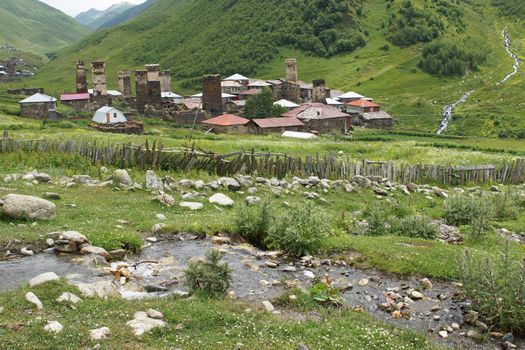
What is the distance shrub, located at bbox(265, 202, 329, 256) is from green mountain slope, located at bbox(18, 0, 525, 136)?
78481mm

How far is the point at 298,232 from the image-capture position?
14945mm

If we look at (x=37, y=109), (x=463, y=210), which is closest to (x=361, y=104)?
(x=37, y=109)

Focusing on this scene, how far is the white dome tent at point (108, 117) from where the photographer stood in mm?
60781

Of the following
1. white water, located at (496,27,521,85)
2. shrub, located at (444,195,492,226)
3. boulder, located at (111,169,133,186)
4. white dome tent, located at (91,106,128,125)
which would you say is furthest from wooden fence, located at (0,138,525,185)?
white water, located at (496,27,521,85)

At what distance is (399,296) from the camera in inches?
494

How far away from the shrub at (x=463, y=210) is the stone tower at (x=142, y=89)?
59159mm

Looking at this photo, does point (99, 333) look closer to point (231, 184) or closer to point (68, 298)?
point (68, 298)

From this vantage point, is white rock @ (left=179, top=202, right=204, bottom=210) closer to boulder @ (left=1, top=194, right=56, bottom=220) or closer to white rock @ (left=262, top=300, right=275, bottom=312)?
boulder @ (left=1, top=194, right=56, bottom=220)

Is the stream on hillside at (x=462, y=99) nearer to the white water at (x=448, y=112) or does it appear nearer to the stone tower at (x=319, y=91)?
the white water at (x=448, y=112)

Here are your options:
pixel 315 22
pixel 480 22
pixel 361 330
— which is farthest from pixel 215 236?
pixel 480 22

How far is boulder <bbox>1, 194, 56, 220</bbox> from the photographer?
50.8ft

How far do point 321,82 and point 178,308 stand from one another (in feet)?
279

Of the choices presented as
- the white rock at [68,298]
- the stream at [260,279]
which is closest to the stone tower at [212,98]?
the stream at [260,279]

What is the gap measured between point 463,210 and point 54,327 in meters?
15.2
